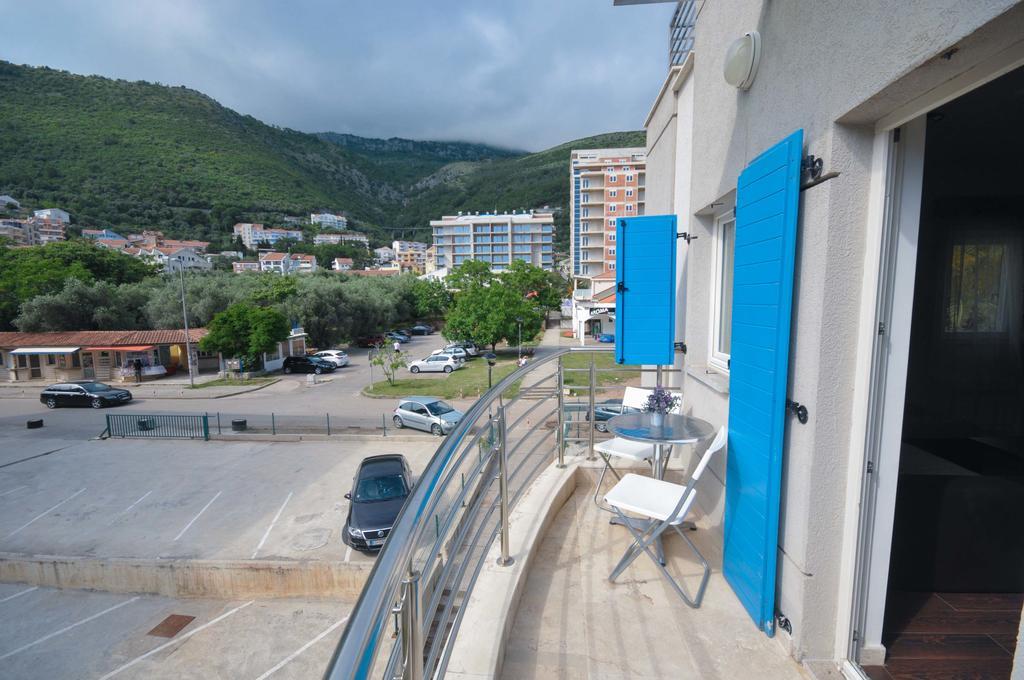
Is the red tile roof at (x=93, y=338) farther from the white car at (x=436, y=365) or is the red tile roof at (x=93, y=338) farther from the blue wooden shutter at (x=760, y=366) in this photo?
the blue wooden shutter at (x=760, y=366)

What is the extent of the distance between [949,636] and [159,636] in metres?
9.93

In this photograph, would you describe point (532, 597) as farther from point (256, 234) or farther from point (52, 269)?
point (256, 234)

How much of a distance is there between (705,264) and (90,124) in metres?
108

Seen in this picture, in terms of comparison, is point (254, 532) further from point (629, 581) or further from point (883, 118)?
point (883, 118)

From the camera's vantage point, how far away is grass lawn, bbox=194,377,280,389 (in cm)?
2459

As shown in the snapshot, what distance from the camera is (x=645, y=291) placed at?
3.84 m

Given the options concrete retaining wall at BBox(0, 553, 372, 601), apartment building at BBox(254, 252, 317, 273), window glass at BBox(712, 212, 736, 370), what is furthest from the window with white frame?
apartment building at BBox(254, 252, 317, 273)

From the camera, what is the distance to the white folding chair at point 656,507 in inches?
88.9

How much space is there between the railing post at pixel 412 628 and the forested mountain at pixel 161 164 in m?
95.6

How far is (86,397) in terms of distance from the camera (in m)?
21.2

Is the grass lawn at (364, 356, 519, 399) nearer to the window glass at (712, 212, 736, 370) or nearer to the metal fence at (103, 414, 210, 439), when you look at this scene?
the metal fence at (103, 414, 210, 439)

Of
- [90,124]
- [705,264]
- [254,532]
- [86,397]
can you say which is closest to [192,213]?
[90,124]

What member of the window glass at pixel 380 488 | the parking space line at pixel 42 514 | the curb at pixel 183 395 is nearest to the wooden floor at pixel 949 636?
the window glass at pixel 380 488

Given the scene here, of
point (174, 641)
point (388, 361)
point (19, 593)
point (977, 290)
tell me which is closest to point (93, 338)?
point (388, 361)
